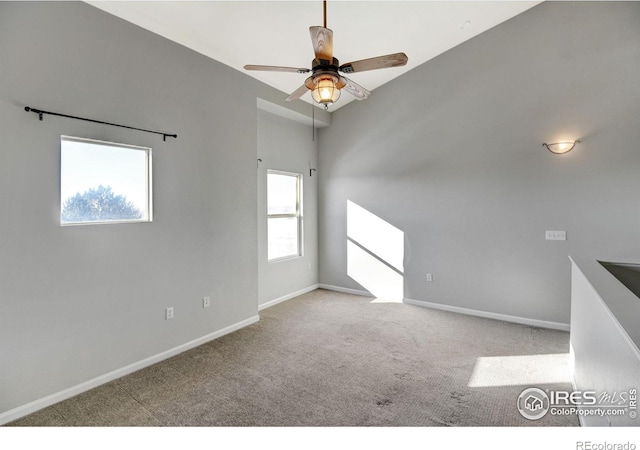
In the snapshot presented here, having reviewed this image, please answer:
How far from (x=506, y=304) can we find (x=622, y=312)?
3140 millimetres

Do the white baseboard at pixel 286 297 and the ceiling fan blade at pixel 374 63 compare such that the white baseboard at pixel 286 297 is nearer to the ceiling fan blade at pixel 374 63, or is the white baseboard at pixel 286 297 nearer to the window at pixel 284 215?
the window at pixel 284 215

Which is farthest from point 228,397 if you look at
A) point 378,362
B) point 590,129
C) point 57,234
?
point 590,129

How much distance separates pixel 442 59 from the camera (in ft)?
14.8

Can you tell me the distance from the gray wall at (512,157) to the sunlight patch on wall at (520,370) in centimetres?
111

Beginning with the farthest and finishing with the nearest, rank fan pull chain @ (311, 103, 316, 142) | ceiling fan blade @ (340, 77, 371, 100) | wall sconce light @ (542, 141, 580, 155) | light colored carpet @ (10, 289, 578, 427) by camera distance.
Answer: fan pull chain @ (311, 103, 316, 142) < wall sconce light @ (542, 141, 580, 155) < ceiling fan blade @ (340, 77, 371, 100) < light colored carpet @ (10, 289, 578, 427)

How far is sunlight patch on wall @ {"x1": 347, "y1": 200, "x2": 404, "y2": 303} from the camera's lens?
16.6 feet

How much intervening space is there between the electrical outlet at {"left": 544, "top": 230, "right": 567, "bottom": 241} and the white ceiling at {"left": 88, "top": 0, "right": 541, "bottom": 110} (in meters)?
2.68

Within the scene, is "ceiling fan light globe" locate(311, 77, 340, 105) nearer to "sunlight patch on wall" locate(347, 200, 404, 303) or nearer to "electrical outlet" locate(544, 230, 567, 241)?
"sunlight patch on wall" locate(347, 200, 404, 303)

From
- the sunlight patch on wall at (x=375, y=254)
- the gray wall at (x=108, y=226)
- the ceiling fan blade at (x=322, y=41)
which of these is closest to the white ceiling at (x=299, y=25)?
the gray wall at (x=108, y=226)

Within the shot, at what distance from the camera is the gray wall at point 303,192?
4.76 metres

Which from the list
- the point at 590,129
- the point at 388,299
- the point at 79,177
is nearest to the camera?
the point at 79,177

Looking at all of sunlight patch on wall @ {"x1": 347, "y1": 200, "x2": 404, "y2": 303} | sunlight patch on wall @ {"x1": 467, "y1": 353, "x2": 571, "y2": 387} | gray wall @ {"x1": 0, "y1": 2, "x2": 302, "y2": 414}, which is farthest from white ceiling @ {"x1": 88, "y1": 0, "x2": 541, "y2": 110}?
sunlight patch on wall @ {"x1": 467, "y1": 353, "x2": 571, "y2": 387}

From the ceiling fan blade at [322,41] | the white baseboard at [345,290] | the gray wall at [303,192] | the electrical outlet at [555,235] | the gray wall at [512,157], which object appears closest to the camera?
the ceiling fan blade at [322,41]
